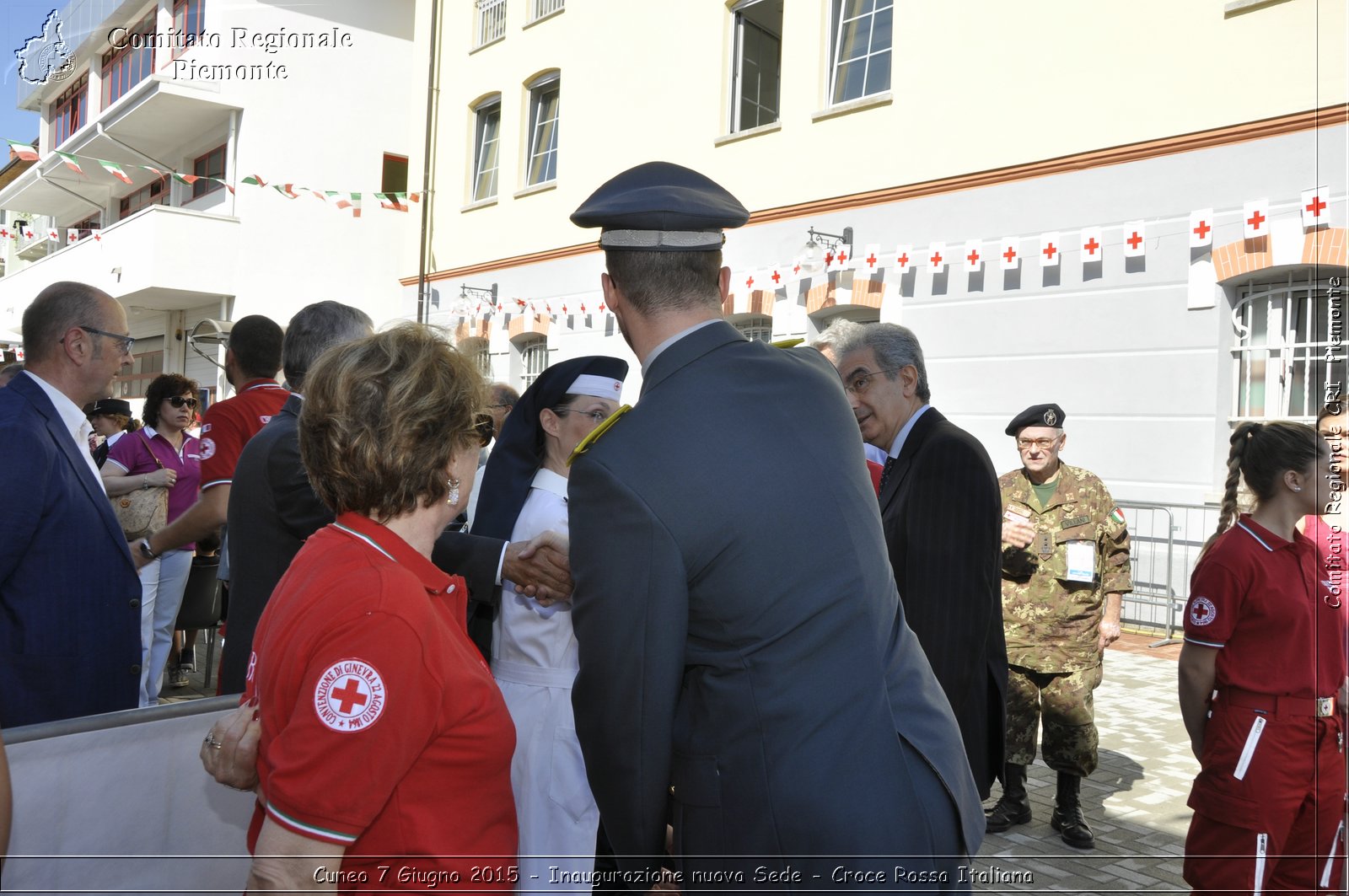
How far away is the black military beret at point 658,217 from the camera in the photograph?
5.90 ft

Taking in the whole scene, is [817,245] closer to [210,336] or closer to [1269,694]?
[1269,694]

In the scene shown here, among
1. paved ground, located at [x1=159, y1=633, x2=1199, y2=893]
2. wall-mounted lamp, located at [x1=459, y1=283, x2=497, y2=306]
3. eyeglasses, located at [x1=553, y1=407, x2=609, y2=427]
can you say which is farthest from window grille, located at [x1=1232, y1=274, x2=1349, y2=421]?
wall-mounted lamp, located at [x1=459, y1=283, x2=497, y2=306]

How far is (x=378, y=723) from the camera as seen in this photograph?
4.74 ft

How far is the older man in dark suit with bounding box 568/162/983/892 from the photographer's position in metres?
1.55

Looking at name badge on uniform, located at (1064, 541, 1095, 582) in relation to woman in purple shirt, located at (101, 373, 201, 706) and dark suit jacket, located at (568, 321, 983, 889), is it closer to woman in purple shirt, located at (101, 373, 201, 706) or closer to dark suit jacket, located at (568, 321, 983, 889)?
dark suit jacket, located at (568, 321, 983, 889)

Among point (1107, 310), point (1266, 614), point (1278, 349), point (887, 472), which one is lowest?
point (1266, 614)

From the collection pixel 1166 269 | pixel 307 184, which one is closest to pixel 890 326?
pixel 1166 269

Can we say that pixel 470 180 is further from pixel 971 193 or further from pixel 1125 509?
pixel 1125 509

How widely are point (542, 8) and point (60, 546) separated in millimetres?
15129

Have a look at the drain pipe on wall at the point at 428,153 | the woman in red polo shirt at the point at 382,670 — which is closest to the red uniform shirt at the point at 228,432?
the woman in red polo shirt at the point at 382,670

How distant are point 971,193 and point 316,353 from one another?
8266mm

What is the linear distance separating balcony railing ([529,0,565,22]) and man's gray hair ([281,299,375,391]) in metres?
13.8

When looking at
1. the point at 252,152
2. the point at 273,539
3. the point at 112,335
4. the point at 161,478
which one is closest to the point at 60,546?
the point at 273,539

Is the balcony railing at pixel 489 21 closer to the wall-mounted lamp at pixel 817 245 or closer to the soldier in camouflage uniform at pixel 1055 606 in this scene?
the wall-mounted lamp at pixel 817 245
